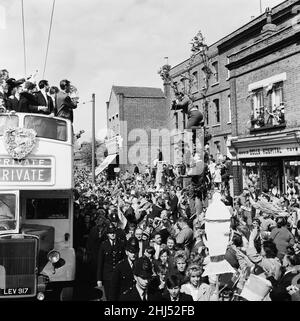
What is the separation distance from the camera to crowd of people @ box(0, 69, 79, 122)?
9.12 m

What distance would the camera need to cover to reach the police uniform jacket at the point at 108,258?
24.2ft

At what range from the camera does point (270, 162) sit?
1852cm

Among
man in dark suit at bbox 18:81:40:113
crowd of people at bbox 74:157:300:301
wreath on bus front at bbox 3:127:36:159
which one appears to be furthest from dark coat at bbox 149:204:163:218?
wreath on bus front at bbox 3:127:36:159

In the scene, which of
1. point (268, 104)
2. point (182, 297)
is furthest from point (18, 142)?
point (268, 104)

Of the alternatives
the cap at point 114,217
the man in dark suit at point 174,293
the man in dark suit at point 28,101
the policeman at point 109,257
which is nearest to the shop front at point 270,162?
the cap at point 114,217

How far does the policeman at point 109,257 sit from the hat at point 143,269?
Answer: 2.51ft

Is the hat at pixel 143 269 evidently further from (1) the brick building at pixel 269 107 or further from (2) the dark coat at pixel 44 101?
(1) the brick building at pixel 269 107

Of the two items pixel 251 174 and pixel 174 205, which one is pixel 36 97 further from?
pixel 251 174

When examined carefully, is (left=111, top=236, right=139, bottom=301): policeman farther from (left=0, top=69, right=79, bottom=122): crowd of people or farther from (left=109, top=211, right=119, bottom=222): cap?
(left=109, top=211, right=119, bottom=222): cap

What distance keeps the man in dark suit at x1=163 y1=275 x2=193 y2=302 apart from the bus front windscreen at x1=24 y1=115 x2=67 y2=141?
4.09m

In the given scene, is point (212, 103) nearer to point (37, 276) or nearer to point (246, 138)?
point (246, 138)

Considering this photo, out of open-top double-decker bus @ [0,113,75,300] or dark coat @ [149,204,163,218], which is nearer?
open-top double-decker bus @ [0,113,75,300]
